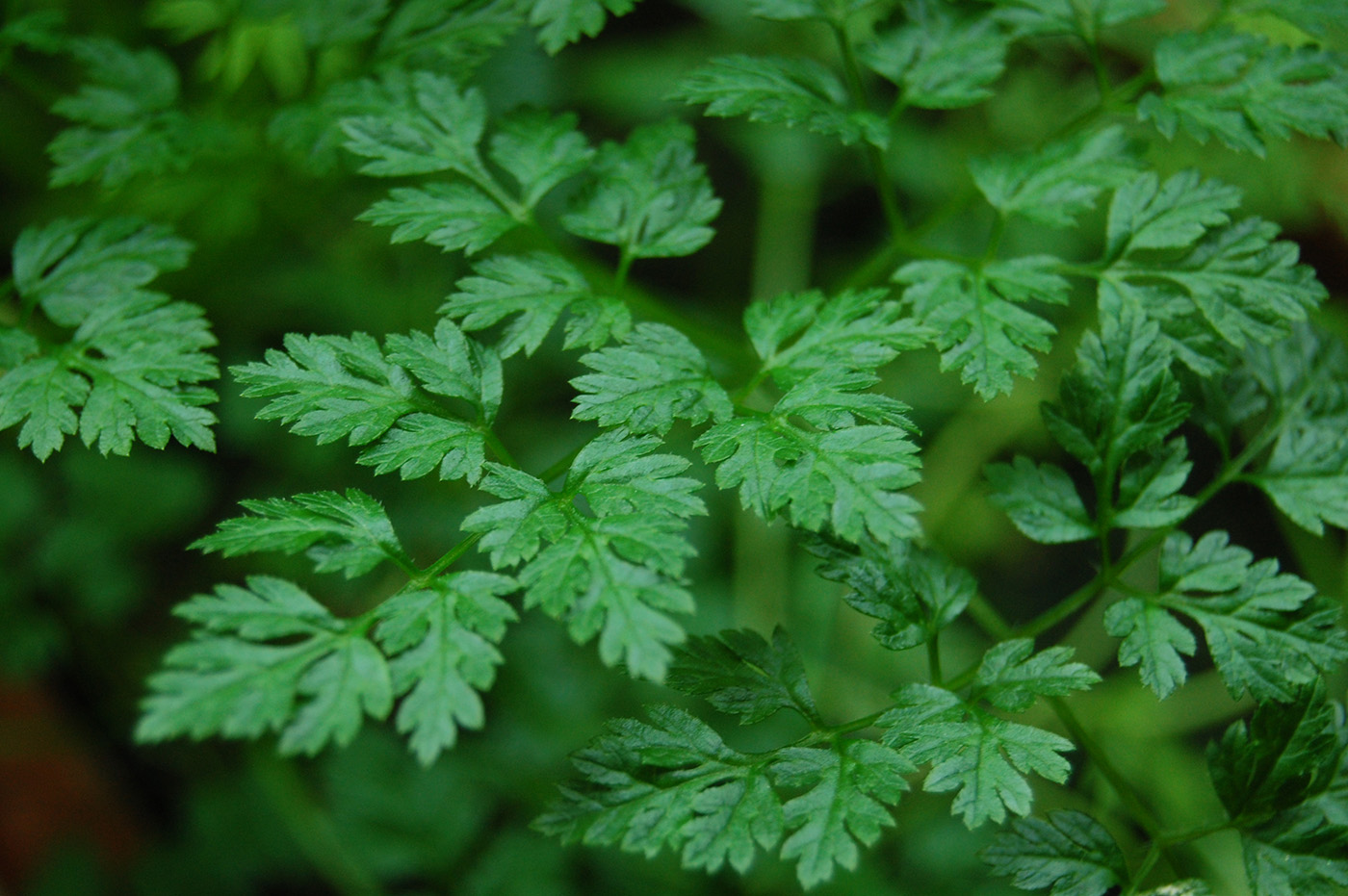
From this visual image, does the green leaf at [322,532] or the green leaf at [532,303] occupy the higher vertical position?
the green leaf at [532,303]

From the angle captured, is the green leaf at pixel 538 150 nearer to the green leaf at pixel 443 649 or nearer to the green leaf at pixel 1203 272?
the green leaf at pixel 443 649

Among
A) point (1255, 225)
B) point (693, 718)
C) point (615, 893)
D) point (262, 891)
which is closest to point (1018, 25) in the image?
point (1255, 225)

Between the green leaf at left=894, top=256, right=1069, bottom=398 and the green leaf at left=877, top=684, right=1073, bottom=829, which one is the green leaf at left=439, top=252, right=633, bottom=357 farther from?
the green leaf at left=877, top=684, right=1073, bottom=829

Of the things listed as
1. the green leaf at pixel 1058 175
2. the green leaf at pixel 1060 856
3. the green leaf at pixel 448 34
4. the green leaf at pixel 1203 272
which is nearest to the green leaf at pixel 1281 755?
the green leaf at pixel 1060 856

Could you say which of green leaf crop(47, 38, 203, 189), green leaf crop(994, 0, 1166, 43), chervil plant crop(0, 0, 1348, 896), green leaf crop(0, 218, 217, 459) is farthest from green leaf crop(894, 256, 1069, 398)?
green leaf crop(47, 38, 203, 189)

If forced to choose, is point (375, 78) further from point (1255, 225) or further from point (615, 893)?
point (615, 893)
